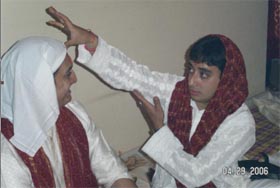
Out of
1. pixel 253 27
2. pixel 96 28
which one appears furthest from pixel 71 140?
pixel 253 27

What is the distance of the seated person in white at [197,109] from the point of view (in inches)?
78.9

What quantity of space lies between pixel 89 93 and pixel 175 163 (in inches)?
33.8

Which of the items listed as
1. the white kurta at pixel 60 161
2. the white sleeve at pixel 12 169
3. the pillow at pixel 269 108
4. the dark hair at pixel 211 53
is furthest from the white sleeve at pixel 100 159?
the pillow at pixel 269 108

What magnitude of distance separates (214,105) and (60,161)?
32.6 inches

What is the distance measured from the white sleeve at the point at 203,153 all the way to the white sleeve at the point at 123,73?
313mm

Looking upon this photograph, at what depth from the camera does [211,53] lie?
2.02 m

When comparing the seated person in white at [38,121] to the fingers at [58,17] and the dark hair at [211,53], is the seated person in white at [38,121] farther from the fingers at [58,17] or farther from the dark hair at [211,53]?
the dark hair at [211,53]

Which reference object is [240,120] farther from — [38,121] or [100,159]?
[38,121]

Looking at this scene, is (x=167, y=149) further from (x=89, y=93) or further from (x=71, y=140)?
(x=89, y=93)

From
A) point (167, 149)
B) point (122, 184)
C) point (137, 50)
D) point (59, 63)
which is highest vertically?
point (59, 63)

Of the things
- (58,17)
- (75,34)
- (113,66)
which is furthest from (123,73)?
(58,17)

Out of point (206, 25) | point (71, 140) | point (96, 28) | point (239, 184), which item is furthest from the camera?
point (206, 25)

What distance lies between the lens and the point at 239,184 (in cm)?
216

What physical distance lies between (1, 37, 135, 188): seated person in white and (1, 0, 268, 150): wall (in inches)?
16.8
